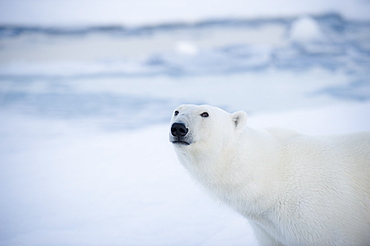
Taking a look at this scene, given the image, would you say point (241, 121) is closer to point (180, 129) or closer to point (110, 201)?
point (180, 129)

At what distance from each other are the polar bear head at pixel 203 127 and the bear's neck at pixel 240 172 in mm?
77

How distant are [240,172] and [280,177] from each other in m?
0.41

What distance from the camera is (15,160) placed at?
6496 mm

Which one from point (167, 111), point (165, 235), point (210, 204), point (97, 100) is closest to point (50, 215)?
point (165, 235)

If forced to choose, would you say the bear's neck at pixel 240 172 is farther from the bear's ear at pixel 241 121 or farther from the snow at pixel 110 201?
the snow at pixel 110 201

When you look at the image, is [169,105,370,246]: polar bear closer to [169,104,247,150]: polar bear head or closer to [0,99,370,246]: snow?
[169,104,247,150]: polar bear head

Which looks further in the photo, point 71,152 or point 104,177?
point 71,152

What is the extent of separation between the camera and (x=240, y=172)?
2.66 meters

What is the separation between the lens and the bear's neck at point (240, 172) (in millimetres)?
2660

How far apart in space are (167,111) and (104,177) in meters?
17.4

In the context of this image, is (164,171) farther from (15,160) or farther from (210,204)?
(15,160)

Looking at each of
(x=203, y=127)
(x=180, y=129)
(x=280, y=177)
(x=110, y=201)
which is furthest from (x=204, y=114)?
(x=110, y=201)

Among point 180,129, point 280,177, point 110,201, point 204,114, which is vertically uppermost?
point 110,201

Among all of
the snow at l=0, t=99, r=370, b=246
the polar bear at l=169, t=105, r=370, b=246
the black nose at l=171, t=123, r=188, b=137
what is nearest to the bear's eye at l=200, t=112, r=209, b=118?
the polar bear at l=169, t=105, r=370, b=246
